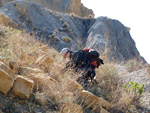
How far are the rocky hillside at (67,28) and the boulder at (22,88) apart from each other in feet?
14.3

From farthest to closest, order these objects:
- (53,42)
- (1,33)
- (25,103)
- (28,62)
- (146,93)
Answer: (53,42) → (1,33) → (146,93) → (28,62) → (25,103)

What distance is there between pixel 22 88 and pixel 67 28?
1092 cm

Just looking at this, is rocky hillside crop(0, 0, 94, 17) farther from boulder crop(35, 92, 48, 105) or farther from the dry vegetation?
boulder crop(35, 92, 48, 105)

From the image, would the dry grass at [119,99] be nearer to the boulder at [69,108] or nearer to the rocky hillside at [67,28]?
the boulder at [69,108]

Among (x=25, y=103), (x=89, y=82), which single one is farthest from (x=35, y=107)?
(x=89, y=82)

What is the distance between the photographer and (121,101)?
3.40 metres

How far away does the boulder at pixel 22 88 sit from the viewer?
7.52 feet

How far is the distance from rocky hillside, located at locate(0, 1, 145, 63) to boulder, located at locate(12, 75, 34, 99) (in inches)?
172

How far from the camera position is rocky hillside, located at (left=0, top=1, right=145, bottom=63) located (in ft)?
33.0

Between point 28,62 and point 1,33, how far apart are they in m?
1.32

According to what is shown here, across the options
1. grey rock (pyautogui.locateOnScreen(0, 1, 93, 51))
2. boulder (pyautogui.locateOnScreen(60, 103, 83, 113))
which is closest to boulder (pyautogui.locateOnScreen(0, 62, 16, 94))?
boulder (pyautogui.locateOnScreen(60, 103, 83, 113))

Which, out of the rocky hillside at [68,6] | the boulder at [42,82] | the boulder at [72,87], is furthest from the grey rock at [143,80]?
the rocky hillside at [68,6]

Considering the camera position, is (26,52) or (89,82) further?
(89,82)

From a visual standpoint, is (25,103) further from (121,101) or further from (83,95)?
(121,101)
